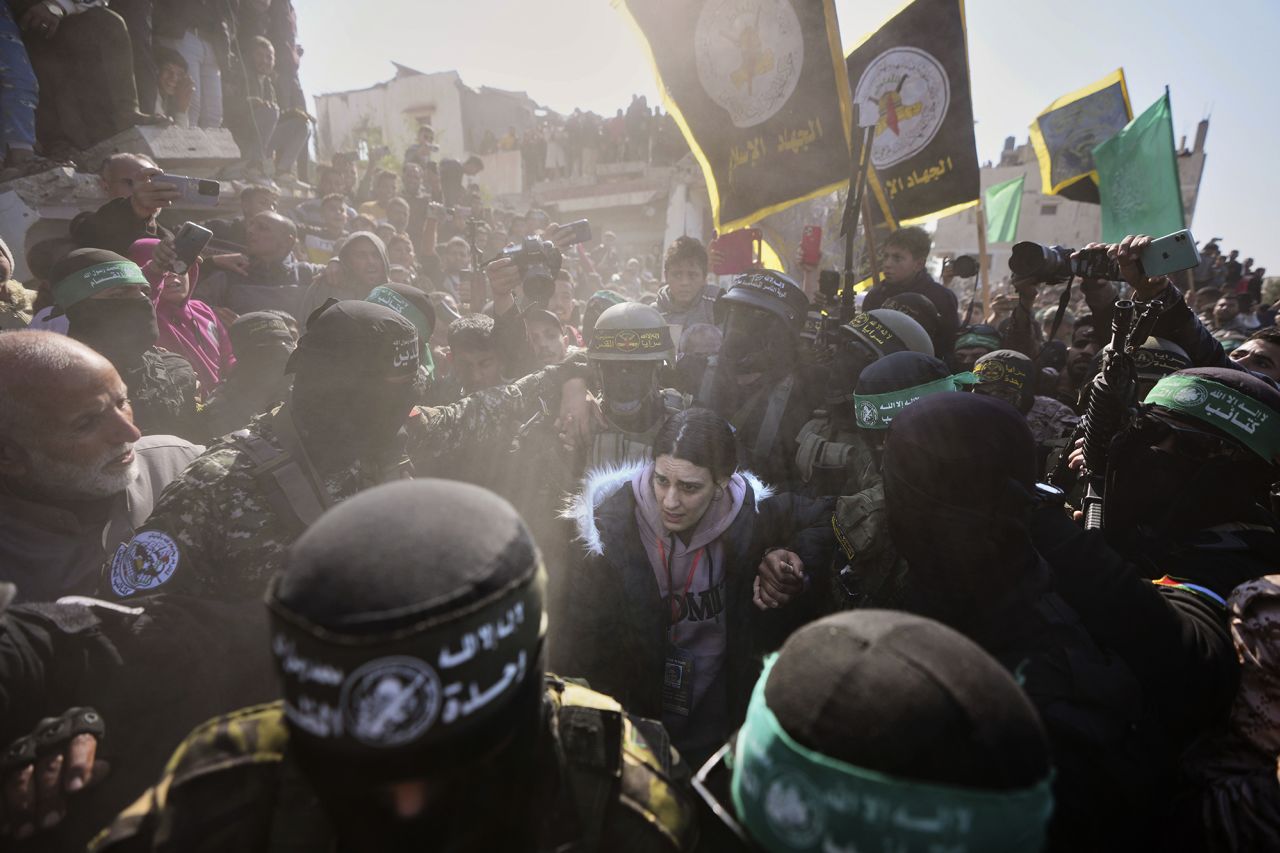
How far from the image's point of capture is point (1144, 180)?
5.51 m

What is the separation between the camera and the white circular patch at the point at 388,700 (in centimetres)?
89

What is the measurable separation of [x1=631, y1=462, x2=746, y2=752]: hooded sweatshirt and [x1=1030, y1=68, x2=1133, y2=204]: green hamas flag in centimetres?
761

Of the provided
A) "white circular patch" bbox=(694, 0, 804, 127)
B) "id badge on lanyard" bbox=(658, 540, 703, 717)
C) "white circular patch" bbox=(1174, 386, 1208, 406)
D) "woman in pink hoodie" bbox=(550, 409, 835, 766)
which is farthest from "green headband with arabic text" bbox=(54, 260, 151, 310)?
"white circular patch" bbox=(1174, 386, 1208, 406)

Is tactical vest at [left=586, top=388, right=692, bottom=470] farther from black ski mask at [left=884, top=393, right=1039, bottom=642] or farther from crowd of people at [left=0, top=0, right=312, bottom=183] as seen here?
crowd of people at [left=0, top=0, right=312, bottom=183]

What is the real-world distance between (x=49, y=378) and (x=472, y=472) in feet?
6.27

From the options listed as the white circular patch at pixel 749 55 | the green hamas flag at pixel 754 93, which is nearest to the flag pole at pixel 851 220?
the green hamas flag at pixel 754 93

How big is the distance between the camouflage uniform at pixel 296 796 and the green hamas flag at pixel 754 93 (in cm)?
462

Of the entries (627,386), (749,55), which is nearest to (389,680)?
(627,386)

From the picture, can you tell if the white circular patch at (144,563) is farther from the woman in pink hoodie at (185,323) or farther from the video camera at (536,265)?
the video camera at (536,265)

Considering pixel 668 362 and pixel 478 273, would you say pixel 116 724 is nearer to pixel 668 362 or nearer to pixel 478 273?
pixel 668 362

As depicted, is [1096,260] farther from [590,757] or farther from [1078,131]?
[1078,131]

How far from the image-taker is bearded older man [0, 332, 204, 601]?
196cm

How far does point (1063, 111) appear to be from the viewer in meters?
7.92

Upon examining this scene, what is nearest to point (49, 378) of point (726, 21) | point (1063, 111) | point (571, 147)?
point (726, 21)
